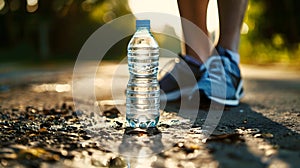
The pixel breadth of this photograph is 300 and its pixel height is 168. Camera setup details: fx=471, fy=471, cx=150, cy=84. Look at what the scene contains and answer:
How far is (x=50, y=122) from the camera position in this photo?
7.78 ft

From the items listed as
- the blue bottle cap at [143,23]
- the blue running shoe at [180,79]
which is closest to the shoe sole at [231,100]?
the blue running shoe at [180,79]

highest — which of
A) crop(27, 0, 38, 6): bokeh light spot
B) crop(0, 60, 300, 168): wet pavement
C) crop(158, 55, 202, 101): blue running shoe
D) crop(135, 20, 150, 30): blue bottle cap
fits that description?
crop(27, 0, 38, 6): bokeh light spot

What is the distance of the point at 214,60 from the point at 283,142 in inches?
47.4

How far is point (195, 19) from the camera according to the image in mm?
3100

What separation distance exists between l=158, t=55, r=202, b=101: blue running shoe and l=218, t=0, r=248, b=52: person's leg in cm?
23

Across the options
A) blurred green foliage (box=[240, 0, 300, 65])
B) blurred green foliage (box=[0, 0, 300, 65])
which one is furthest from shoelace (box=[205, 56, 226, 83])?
blurred green foliage (box=[0, 0, 300, 65])

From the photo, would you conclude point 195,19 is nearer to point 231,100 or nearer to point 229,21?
point 229,21

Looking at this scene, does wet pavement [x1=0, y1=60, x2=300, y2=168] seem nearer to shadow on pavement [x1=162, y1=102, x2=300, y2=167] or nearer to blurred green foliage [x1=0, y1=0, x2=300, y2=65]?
shadow on pavement [x1=162, y1=102, x2=300, y2=167]

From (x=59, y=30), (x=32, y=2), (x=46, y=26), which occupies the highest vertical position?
(x=32, y=2)

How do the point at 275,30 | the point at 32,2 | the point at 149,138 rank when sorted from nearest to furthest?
1. the point at 149,138
2. the point at 275,30
3. the point at 32,2

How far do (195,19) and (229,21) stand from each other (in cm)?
22

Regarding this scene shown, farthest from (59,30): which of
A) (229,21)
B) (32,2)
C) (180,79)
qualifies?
(229,21)

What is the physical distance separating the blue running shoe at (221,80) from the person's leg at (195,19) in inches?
7.0

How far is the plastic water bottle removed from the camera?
235 cm
